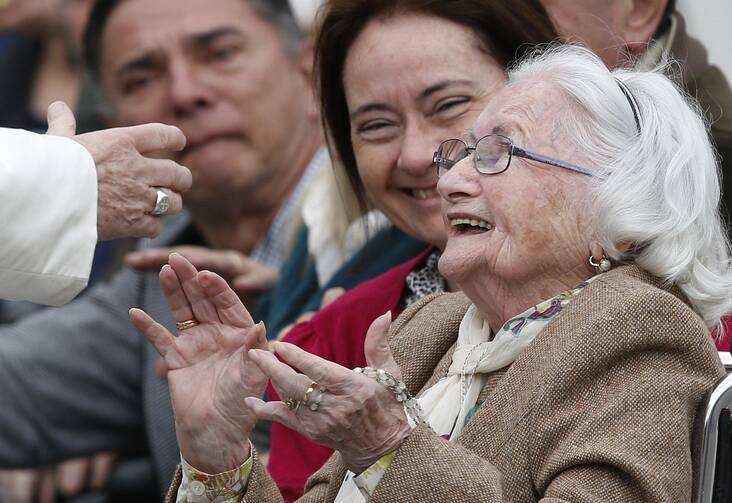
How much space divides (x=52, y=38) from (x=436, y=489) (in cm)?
478

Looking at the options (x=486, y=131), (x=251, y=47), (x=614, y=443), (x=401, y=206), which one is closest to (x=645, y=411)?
(x=614, y=443)

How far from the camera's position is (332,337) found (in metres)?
3.48

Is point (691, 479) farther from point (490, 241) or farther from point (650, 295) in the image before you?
point (490, 241)

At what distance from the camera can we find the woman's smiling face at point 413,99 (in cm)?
346

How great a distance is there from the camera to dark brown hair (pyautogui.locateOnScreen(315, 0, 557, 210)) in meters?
3.48

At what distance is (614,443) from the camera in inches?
89.1

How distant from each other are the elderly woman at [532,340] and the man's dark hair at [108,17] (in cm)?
276

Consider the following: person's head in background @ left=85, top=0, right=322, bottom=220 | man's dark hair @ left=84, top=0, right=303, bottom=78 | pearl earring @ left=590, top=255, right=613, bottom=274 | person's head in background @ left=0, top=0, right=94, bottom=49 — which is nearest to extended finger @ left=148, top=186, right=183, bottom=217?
pearl earring @ left=590, top=255, right=613, bottom=274

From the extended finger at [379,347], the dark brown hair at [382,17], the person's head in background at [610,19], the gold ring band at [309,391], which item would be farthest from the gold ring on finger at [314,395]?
the person's head in background at [610,19]

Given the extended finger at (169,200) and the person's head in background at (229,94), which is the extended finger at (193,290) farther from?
the person's head in background at (229,94)

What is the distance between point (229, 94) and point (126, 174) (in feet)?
8.37

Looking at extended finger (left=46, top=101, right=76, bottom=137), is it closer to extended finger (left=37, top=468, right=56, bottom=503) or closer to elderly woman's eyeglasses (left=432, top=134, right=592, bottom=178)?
elderly woman's eyeglasses (left=432, top=134, right=592, bottom=178)

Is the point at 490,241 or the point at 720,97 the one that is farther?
the point at 720,97

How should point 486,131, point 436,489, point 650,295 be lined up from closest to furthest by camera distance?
point 436,489, point 650,295, point 486,131
